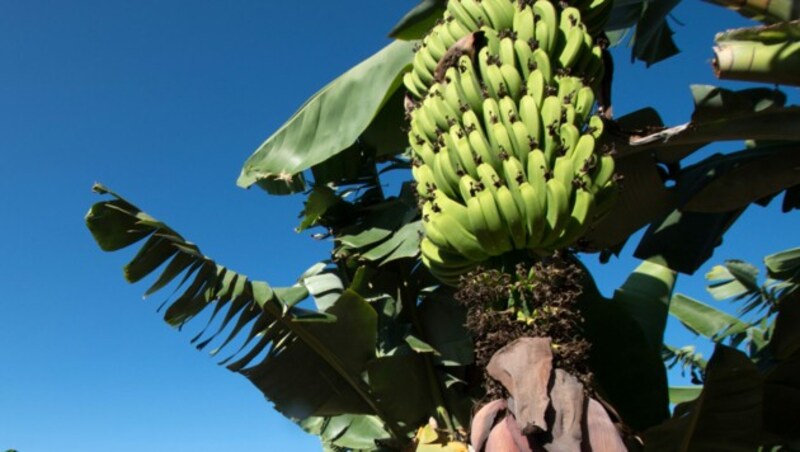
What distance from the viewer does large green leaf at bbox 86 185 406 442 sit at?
2551 millimetres

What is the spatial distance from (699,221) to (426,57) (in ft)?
5.59

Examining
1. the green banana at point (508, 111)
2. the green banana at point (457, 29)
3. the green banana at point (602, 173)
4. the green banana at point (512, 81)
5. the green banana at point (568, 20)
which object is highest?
the green banana at point (457, 29)

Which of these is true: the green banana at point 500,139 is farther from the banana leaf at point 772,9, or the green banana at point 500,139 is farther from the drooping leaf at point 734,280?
the drooping leaf at point 734,280

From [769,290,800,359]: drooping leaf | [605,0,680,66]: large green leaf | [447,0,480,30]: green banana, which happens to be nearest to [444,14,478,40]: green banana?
[447,0,480,30]: green banana

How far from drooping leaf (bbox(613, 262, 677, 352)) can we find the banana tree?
0.5 inches

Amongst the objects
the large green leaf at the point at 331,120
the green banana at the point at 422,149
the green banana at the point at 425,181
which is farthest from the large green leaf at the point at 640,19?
the green banana at the point at 425,181

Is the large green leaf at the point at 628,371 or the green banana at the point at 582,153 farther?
the large green leaf at the point at 628,371

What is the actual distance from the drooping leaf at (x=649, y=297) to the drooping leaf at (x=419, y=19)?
148cm

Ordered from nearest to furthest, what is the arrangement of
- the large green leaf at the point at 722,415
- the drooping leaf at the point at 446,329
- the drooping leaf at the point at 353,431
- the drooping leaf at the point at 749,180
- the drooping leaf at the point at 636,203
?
1. the large green leaf at the point at 722,415
2. the drooping leaf at the point at 749,180
3. the drooping leaf at the point at 636,203
4. the drooping leaf at the point at 446,329
5. the drooping leaf at the point at 353,431

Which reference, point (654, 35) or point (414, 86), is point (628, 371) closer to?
point (414, 86)

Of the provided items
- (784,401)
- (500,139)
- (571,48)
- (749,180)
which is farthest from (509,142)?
(784,401)

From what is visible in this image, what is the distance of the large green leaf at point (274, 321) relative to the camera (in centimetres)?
255

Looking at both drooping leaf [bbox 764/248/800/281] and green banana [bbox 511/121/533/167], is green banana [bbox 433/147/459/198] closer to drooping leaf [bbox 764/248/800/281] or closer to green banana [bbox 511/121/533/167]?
green banana [bbox 511/121/533/167]

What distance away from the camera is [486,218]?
5.66 feet
